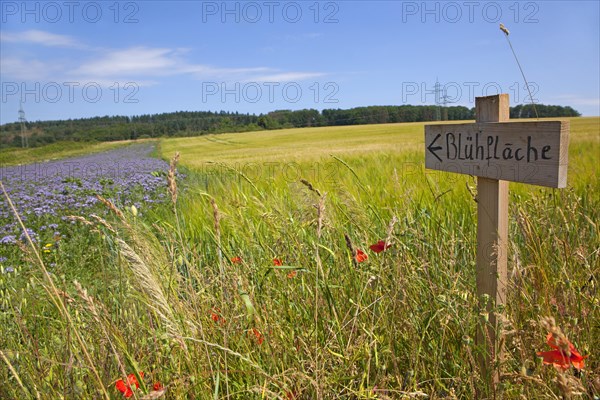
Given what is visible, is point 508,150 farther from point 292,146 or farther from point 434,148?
point 292,146

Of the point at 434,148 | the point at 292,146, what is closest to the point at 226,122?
the point at 292,146

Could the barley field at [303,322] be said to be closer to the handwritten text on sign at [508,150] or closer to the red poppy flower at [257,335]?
the red poppy flower at [257,335]

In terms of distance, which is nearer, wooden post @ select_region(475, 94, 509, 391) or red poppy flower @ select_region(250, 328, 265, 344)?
red poppy flower @ select_region(250, 328, 265, 344)

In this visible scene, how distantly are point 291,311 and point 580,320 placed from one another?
95 cm

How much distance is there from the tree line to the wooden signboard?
15.8 metres

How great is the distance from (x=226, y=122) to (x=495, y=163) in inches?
717

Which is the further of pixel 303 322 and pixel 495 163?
pixel 303 322

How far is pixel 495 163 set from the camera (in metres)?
1.56

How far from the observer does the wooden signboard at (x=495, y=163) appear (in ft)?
4.52

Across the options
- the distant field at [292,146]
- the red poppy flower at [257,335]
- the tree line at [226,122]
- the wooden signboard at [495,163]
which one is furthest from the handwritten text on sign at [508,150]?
the tree line at [226,122]

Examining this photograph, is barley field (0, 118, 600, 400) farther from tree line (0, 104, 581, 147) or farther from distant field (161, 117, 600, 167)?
tree line (0, 104, 581, 147)

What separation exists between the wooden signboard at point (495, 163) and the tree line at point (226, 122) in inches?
624

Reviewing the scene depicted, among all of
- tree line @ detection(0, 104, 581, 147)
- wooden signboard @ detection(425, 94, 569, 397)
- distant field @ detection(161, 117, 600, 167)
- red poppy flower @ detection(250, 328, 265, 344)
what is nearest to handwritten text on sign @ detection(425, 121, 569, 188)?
wooden signboard @ detection(425, 94, 569, 397)

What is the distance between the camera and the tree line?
62.6 ft
